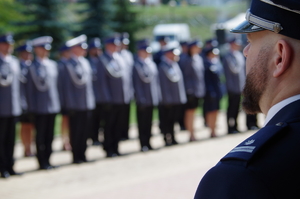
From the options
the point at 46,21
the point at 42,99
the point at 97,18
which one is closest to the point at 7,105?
the point at 42,99

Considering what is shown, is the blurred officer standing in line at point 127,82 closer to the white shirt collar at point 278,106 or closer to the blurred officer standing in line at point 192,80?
the blurred officer standing in line at point 192,80

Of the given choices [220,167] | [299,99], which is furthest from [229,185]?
[299,99]

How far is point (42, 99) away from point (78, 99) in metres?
0.65

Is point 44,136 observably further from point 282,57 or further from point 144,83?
point 282,57

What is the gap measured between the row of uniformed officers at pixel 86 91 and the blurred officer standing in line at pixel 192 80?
0.07 ft

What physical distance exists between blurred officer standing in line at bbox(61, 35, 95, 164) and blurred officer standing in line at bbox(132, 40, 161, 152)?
1.13 metres

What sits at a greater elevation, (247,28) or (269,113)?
(247,28)

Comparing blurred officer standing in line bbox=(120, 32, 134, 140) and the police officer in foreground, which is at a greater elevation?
the police officer in foreground

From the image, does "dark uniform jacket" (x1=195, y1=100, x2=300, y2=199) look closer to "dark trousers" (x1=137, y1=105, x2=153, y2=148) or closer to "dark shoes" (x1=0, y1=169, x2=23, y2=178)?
"dark shoes" (x1=0, y1=169, x2=23, y2=178)

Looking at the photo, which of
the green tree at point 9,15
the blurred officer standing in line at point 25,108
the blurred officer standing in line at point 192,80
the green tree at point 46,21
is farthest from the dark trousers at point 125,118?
the green tree at point 46,21

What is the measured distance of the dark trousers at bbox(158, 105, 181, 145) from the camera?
10.6m

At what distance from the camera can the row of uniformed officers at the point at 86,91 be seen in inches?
317

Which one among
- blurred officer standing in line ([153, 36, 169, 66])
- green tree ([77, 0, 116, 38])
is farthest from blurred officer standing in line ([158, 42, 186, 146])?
green tree ([77, 0, 116, 38])

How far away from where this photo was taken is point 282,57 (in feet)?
4.56
